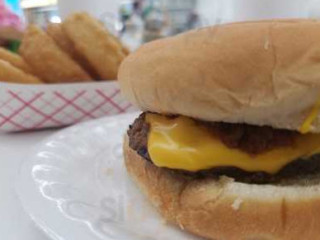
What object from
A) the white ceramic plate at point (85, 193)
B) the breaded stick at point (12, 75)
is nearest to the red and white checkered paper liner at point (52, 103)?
the breaded stick at point (12, 75)

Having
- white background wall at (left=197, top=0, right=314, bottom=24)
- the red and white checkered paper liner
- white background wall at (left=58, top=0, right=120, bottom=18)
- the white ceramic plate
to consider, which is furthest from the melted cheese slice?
white background wall at (left=58, top=0, right=120, bottom=18)

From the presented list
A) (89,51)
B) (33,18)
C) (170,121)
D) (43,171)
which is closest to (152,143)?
(170,121)

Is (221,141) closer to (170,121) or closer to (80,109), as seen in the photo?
(170,121)

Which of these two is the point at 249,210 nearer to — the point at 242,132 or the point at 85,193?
the point at 242,132

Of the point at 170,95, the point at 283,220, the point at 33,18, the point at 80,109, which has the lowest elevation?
the point at 33,18

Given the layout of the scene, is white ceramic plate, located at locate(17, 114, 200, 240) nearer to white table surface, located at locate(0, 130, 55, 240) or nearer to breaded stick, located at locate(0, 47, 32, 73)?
white table surface, located at locate(0, 130, 55, 240)

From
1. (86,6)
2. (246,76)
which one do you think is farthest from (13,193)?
(86,6)
